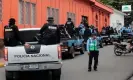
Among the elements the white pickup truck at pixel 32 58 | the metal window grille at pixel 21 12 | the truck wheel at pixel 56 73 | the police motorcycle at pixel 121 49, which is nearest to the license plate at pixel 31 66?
the white pickup truck at pixel 32 58

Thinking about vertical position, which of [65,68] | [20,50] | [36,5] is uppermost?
[36,5]

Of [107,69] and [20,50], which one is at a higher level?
[20,50]

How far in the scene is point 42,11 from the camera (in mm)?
30125

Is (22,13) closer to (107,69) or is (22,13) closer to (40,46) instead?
(107,69)

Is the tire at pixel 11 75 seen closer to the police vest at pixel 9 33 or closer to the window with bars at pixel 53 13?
the police vest at pixel 9 33

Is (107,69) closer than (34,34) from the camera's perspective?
No

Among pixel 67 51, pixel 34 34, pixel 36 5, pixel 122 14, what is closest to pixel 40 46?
pixel 34 34

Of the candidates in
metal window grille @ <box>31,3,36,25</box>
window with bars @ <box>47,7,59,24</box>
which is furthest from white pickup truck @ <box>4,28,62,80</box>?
window with bars @ <box>47,7,59,24</box>

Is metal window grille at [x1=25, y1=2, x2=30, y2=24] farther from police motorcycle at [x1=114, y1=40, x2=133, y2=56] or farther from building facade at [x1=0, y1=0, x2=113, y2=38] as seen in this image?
police motorcycle at [x1=114, y1=40, x2=133, y2=56]

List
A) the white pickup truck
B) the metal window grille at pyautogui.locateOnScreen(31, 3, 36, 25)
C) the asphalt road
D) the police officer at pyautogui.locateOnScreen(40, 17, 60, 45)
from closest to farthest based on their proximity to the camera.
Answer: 1. the white pickup truck
2. the police officer at pyautogui.locateOnScreen(40, 17, 60, 45)
3. the asphalt road
4. the metal window grille at pyautogui.locateOnScreen(31, 3, 36, 25)

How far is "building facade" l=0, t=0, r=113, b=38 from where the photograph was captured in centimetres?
2461

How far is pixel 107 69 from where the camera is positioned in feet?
56.4

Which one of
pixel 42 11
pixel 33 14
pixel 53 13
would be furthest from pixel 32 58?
pixel 53 13

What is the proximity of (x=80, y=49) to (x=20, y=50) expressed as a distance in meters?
13.1
